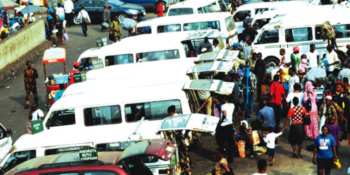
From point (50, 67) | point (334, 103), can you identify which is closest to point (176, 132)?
point (334, 103)

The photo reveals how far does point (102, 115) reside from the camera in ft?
45.6

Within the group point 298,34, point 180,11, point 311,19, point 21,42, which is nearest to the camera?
point 311,19

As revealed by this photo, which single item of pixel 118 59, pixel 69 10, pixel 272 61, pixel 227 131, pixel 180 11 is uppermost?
pixel 69 10

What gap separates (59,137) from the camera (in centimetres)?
1257

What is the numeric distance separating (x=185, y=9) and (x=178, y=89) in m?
13.4

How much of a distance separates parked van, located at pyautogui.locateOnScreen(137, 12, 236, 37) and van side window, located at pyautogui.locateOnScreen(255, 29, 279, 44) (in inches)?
69.5

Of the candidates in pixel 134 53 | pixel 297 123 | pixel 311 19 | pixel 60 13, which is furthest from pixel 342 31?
pixel 60 13

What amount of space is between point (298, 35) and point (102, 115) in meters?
9.57

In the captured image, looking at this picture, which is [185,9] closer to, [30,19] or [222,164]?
[30,19]

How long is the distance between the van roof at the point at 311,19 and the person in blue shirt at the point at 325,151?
899 centimetres

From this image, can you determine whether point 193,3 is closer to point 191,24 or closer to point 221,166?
point 191,24

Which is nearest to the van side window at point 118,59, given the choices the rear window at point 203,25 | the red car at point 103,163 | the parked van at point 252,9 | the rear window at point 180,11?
the rear window at point 203,25

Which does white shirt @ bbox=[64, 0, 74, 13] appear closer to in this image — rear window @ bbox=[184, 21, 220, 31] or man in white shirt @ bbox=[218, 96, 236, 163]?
rear window @ bbox=[184, 21, 220, 31]

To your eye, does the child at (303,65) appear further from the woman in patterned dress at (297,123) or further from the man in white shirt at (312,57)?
the woman in patterned dress at (297,123)
